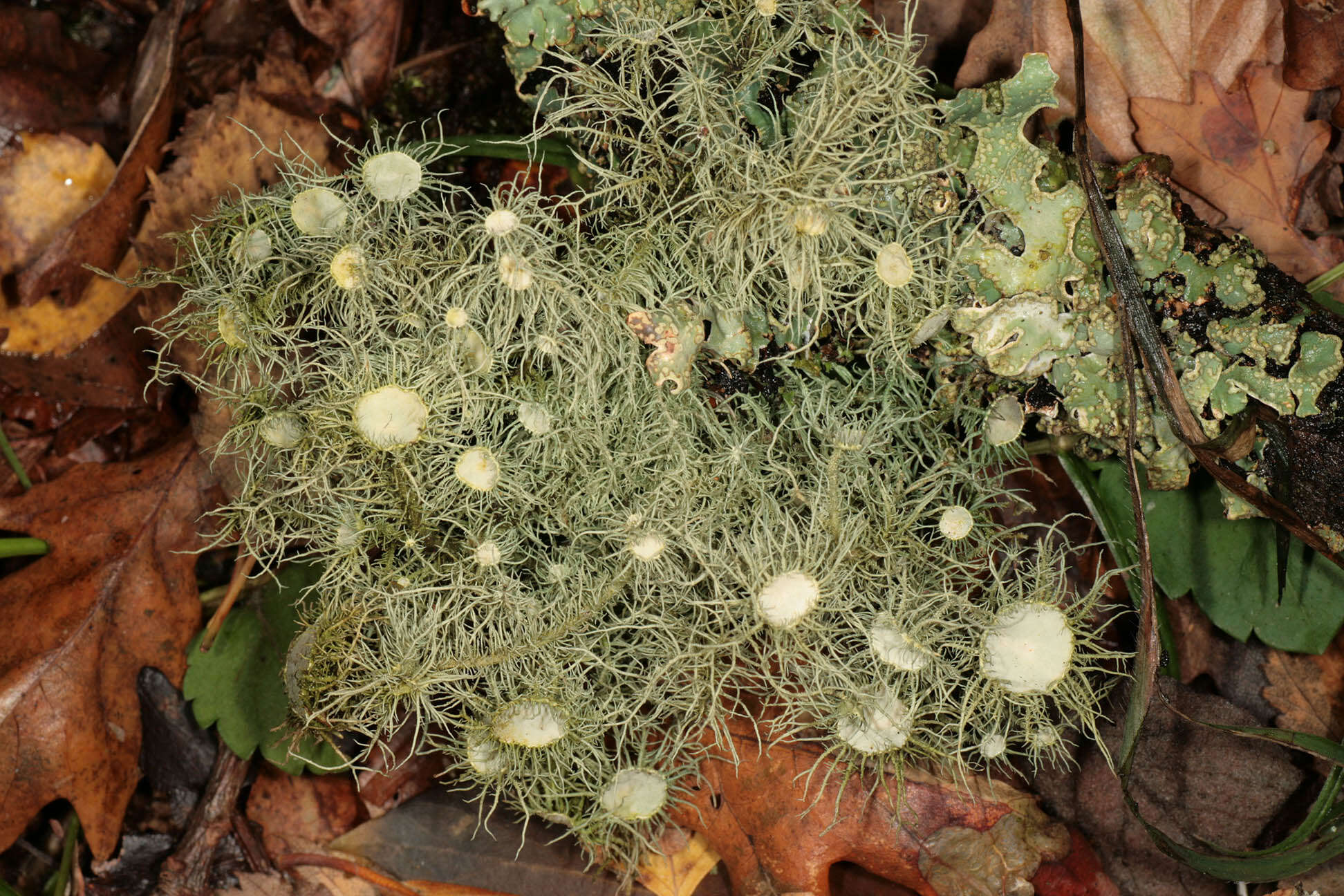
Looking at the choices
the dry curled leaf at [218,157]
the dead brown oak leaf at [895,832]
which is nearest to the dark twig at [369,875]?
the dead brown oak leaf at [895,832]

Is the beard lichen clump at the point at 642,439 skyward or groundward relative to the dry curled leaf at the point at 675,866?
skyward

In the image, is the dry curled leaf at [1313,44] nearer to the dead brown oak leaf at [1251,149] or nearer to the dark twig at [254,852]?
the dead brown oak leaf at [1251,149]

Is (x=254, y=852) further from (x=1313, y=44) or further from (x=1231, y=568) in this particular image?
(x=1313, y=44)

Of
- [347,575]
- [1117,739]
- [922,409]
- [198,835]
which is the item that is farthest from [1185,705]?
[198,835]

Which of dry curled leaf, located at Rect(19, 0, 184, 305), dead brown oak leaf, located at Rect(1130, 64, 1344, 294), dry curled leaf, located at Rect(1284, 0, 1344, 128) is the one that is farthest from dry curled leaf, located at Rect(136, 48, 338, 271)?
dry curled leaf, located at Rect(1284, 0, 1344, 128)

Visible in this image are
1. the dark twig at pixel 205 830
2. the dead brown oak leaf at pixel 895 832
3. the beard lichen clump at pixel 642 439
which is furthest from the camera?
the dark twig at pixel 205 830

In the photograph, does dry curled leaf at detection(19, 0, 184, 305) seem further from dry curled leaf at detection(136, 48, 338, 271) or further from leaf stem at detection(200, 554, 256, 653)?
leaf stem at detection(200, 554, 256, 653)

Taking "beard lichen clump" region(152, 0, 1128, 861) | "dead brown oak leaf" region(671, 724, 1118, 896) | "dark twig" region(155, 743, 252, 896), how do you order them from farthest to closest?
"dark twig" region(155, 743, 252, 896)
"dead brown oak leaf" region(671, 724, 1118, 896)
"beard lichen clump" region(152, 0, 1128, 861)
